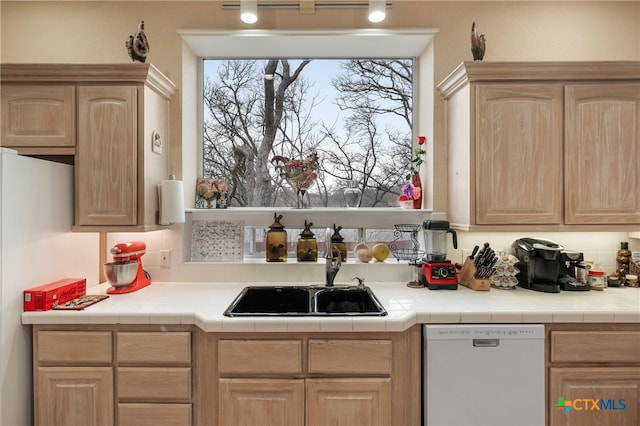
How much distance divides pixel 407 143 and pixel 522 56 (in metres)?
0.91

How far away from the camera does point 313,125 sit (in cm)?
262

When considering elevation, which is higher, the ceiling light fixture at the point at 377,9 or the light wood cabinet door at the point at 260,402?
the ceiling light fixture at the point at 377,9

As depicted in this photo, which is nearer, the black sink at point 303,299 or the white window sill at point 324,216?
the black sink at point 303,299

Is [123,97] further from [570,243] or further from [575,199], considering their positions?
[570,243]

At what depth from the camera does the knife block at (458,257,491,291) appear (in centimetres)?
206

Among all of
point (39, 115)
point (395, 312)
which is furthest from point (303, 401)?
point (39, 115)

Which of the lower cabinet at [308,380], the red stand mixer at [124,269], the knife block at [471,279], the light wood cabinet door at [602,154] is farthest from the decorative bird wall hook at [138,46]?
the light wood cabinet door at [602,154]

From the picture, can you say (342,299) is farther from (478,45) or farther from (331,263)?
(478,45)

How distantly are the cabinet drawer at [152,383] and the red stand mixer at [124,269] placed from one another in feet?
1.75

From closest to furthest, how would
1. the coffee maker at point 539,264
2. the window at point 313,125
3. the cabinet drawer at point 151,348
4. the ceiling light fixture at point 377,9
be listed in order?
the cabinet drawer at point 151,348 < the coffee maker at point 539,264 < the ceiling light fixture at point 377,9 < the window at point 313,125

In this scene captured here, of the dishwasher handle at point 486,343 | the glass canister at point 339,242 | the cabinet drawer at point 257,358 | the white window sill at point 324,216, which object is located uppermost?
the white window sill at point 324,216

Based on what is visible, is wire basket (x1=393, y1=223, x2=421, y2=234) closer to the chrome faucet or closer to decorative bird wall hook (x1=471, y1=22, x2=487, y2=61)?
the chrome faucet

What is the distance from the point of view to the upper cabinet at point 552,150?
1950 millimetres

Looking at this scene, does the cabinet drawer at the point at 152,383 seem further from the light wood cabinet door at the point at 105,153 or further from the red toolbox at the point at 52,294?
the light wood cabinet door at the point at 105,153
